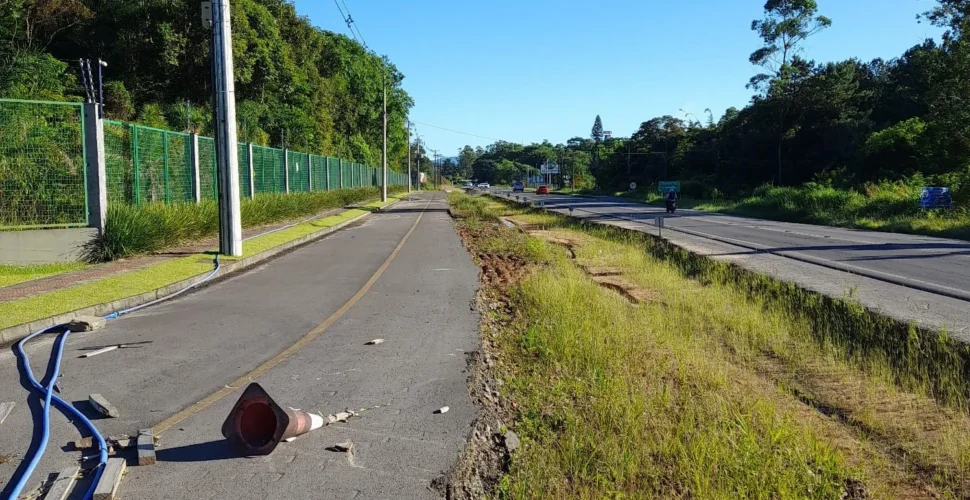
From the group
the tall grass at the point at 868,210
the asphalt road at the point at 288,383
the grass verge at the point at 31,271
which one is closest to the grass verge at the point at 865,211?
the tall grass at the point at 868,210

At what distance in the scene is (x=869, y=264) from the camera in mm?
14844

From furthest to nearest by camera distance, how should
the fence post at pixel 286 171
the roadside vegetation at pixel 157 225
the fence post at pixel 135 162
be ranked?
the fence post at pixel 286 171
the fence post at pixel 135 162
the roadside vegetation at pixel 157 225

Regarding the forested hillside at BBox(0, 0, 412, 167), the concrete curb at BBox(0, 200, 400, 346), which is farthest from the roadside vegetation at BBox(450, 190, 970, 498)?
the forested hillside at BBox(0, 0, 412, 167)

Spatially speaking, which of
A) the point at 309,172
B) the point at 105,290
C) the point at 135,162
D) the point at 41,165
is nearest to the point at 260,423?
the point at 105,290

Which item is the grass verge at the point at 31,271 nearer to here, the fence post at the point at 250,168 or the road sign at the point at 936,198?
the fence post at the point at 250,168

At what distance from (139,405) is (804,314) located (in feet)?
27.2

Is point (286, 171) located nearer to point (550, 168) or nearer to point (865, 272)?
point (865, 272)

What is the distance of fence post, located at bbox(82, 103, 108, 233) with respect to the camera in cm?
1336

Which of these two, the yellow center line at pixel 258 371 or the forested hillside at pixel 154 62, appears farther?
the forested hillside at pixel 154 62

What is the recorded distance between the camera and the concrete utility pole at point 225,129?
14523 millimetres

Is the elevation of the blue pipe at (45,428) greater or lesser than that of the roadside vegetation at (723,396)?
greater

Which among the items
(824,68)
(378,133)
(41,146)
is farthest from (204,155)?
(378,133)

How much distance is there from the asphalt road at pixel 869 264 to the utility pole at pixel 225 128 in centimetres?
1064

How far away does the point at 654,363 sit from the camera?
22.7 ft
